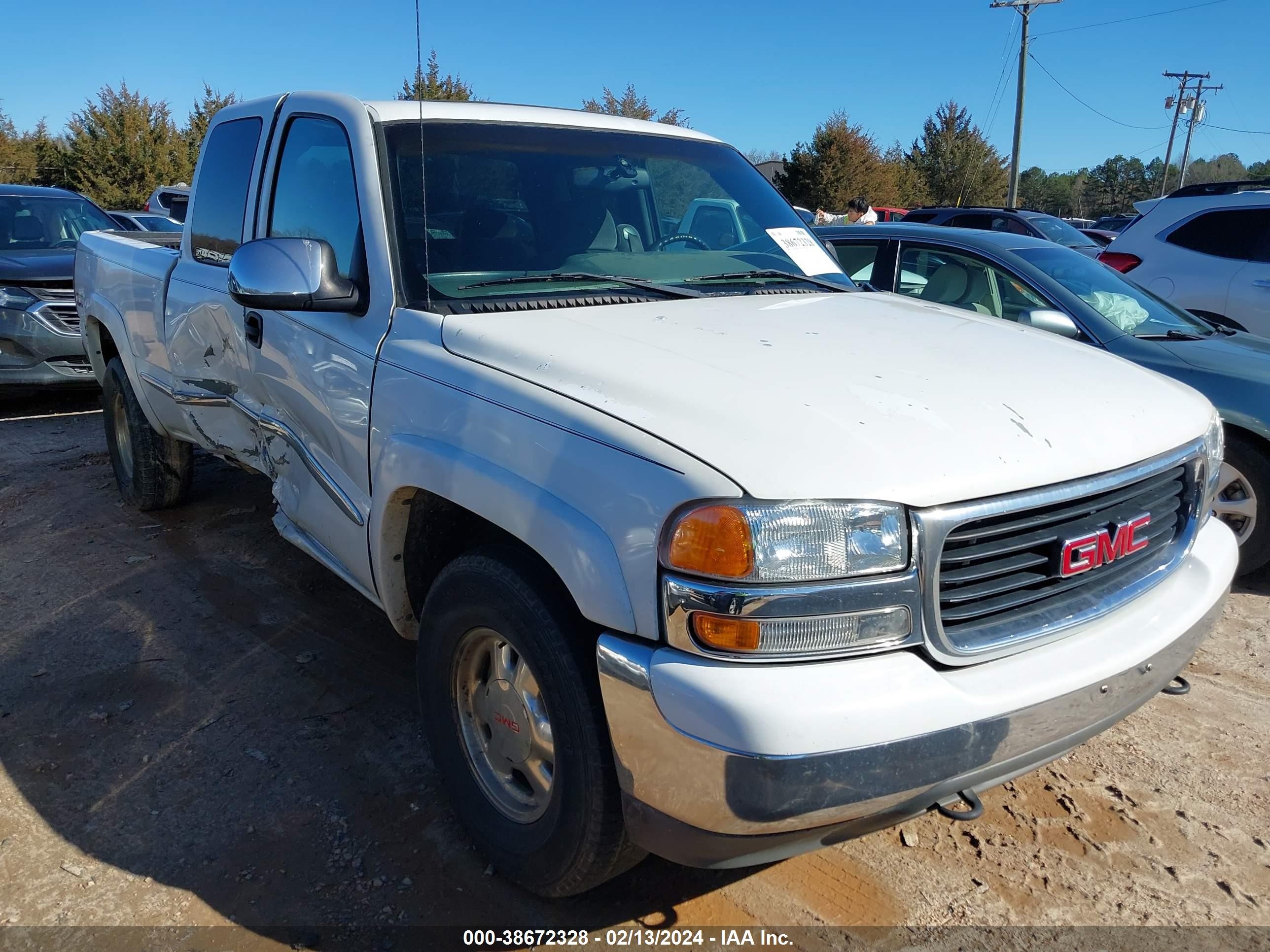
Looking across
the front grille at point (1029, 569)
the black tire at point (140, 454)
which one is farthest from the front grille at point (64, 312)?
the front grille at point (1029, 569)

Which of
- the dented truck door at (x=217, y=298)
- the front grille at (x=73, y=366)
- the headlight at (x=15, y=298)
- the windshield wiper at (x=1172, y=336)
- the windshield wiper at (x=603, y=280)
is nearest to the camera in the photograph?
the windshield wiper at (x=603, y=280)

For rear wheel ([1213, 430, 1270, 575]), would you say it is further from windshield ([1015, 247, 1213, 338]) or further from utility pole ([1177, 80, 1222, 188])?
utility pole ([1177, 80, 1222, 188])

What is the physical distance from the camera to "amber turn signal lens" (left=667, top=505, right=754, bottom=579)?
1.78m

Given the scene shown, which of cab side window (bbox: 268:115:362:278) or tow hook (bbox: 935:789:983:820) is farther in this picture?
cab side window (bbox: 268:115:362:278)

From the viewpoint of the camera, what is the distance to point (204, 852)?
2.62 m

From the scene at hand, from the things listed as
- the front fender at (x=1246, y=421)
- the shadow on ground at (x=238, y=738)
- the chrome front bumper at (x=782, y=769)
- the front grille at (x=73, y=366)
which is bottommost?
the shadow on ground at (x=238, y=738)

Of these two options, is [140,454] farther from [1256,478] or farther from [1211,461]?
[1256,478]

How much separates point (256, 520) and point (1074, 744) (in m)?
4.45

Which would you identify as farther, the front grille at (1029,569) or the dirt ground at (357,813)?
the dirt ground at (357,813)

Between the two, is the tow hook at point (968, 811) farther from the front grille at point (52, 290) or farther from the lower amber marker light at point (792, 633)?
the front grille at point (52, 290)

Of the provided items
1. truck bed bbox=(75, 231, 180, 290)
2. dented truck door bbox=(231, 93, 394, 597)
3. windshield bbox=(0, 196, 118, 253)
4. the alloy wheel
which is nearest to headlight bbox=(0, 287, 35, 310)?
windshield bbox=(0, 196, 118, 253)

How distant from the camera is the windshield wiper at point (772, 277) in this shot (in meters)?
3.12

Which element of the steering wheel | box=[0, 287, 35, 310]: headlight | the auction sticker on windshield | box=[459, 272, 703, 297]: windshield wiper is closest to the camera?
box=[459, 272, 703, 297]: windshield wiper

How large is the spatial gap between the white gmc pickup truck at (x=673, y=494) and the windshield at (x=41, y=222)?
689cm
